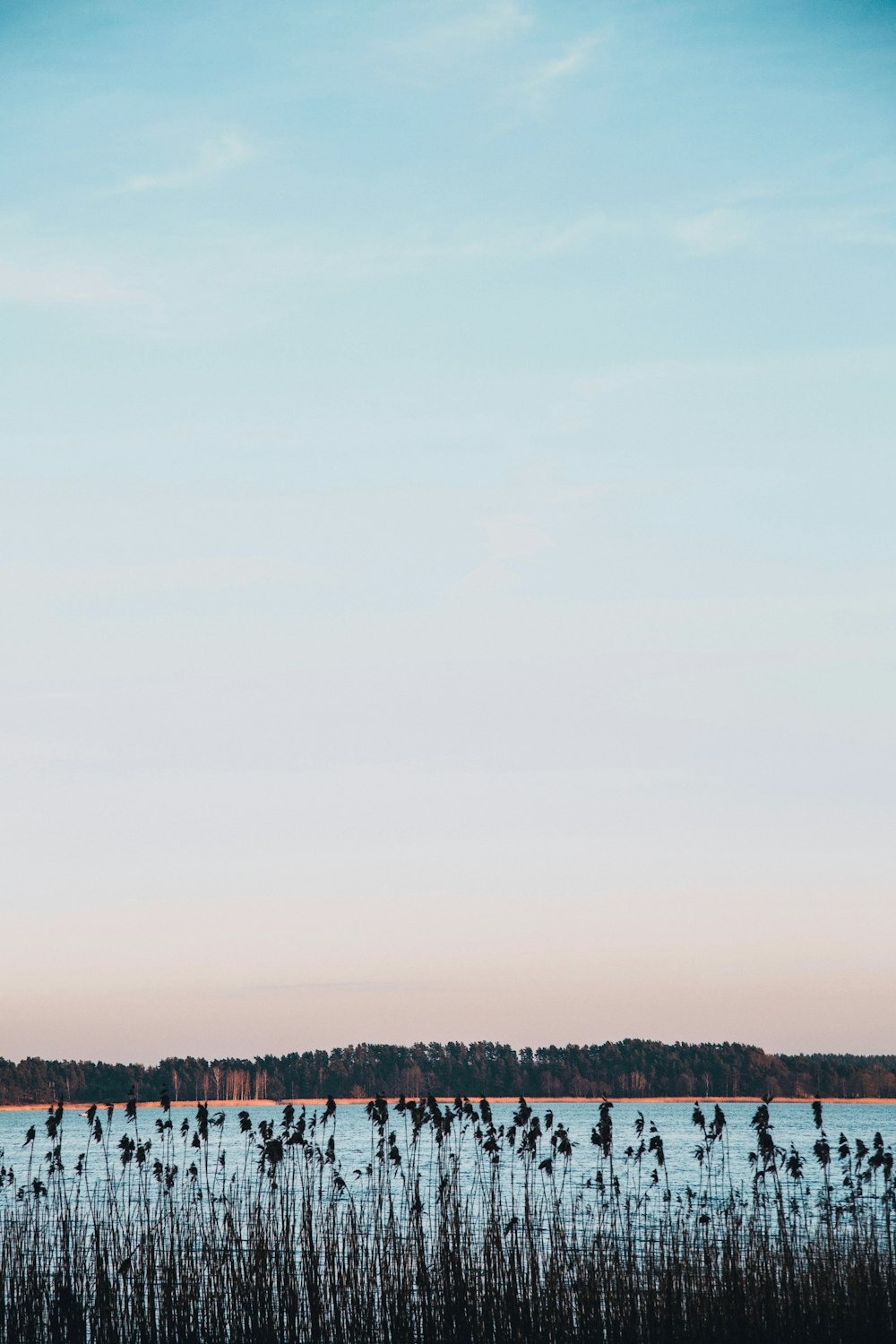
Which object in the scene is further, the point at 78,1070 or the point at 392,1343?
the point at 78,1070

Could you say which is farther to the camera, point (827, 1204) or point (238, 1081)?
point (238, 1081)

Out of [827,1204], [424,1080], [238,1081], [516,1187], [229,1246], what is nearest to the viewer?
[229,1246]

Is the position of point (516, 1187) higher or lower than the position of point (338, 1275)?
lower

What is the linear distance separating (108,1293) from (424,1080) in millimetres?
107748

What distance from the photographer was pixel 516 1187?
36.2 m

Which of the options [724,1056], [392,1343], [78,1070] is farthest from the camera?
[724,1056]

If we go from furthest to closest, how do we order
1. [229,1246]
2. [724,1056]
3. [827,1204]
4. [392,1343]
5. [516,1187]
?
[724,1056]
[516,1187]
[827,1204]
[229,1246]
[392,1343]

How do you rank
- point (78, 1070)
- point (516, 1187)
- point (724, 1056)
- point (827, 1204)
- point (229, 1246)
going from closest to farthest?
point (229, 1246) < point (827, 1204) < point (516, 1187) < point (78, 1070) < point (724, 1056)

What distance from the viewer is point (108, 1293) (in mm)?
13492

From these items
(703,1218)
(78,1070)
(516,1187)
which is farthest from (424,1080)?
(703,1218)

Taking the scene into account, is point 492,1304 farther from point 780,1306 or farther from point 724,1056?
point 724,1056

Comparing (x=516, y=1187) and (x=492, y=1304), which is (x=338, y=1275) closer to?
(x=492, y=1304)

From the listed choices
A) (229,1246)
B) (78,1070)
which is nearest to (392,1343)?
(229,1246)

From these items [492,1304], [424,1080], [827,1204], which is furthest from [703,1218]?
[424,1080]
